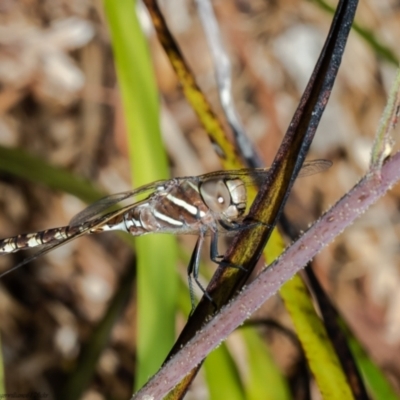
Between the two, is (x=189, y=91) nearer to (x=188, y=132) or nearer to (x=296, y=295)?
(x=296, y=295)

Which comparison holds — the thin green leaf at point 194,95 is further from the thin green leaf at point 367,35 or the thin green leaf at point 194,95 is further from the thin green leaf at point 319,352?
the thin green leaf at point 367,35

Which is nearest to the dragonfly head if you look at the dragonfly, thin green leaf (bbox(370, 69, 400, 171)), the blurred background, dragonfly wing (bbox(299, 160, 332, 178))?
the dragonfly

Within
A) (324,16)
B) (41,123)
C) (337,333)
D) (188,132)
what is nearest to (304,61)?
(324,16)

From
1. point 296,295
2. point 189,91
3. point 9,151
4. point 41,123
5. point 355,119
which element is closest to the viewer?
point 296,295

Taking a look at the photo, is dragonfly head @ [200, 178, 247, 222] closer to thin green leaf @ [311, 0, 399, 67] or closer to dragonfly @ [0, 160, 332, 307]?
dragonfly @ [0, 160, 332, 307]

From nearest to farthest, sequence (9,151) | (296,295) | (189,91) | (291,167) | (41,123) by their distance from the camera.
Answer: (291,167)
(296,295)
(189,91)
(9,151)
(41,123)

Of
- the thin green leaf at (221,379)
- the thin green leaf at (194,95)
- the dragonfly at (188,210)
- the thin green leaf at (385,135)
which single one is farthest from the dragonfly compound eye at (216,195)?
the thin green leaf at (385,135)

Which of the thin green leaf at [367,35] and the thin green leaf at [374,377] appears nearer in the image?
the thin green leaf at [374,377]
